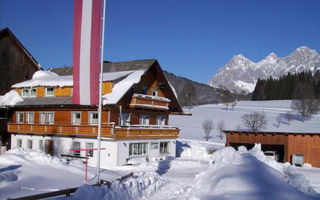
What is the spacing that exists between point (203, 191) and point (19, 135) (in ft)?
86.6

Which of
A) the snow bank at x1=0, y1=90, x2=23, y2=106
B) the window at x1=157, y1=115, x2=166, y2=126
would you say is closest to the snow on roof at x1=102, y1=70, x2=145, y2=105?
the window at x1=157, y1=115, x2=166, y2=126

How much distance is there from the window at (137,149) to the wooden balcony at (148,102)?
346cm

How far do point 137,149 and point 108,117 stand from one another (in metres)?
4.02

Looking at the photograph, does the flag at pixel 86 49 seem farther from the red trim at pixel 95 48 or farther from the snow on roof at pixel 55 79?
the snow on roof at pixel 55 79

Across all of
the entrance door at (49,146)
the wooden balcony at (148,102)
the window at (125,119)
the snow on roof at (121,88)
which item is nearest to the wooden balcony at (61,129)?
the entrance door at (49,146)

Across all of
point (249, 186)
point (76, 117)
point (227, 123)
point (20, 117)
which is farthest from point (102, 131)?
point (227, 123)

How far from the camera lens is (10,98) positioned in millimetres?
35031

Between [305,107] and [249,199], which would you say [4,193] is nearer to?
[249,199]

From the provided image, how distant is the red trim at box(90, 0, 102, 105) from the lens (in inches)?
559

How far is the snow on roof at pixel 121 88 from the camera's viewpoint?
27.8 m

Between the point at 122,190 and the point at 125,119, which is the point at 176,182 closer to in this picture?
the point at 122,190

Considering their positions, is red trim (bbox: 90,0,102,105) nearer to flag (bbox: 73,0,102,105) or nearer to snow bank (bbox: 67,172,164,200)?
flag (bbox: 73,0,102,105)

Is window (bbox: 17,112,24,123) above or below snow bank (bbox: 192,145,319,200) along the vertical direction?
above

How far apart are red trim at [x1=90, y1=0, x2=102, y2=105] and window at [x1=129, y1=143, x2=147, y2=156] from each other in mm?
15614
